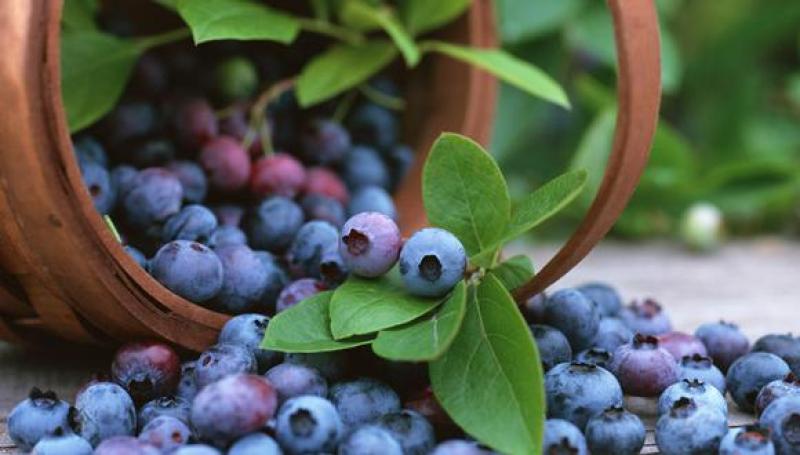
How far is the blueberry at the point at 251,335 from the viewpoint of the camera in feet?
3.18

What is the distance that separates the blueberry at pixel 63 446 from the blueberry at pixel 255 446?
12 cm

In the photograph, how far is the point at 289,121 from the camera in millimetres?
1396

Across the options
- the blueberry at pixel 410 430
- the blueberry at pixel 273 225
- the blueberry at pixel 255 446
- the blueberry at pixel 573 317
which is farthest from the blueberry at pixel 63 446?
the blueberry at pixel 573 317

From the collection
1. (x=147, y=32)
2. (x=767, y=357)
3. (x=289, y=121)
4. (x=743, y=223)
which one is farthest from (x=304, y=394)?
(x=743, y=223)

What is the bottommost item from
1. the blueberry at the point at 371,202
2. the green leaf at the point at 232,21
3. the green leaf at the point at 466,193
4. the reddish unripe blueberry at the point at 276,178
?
the green leaf at the point at 466,193

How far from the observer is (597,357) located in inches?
41.0

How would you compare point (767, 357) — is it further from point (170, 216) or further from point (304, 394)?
point (170, 216)

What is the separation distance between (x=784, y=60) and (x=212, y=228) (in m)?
1.65

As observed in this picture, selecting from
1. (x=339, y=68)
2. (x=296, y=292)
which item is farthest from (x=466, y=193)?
(x=339, y=68)

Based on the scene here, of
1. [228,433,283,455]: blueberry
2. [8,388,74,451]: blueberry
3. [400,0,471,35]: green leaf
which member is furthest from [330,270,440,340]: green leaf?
[400,0,471,35]: green leaf

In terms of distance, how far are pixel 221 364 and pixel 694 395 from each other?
388 millimetres

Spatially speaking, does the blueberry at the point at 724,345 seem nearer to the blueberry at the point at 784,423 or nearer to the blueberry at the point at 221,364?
the blueberry at the point at 784,423

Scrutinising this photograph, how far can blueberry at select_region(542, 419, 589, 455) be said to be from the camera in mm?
853

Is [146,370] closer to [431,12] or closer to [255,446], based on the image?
[255,446]
